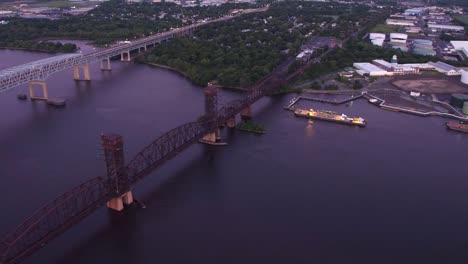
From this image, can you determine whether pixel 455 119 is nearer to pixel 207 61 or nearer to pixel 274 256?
pixel 274 256

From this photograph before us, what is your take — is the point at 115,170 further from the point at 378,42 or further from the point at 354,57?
the point at 378,42

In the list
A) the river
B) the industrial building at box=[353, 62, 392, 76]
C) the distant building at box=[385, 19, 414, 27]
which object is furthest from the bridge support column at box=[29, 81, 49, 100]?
the distant building at box=[385, 19, 414, 27]

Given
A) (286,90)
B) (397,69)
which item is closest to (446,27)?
(397,69)

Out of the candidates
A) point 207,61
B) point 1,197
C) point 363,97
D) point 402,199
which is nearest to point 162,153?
point 1,197

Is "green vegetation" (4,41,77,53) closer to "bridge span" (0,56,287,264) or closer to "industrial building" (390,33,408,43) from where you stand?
"bridge span" (0,56,287,264)

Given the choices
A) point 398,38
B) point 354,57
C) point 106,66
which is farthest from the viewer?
point 398,38

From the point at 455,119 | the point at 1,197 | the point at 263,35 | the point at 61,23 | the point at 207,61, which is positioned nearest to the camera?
the point at 1,197
